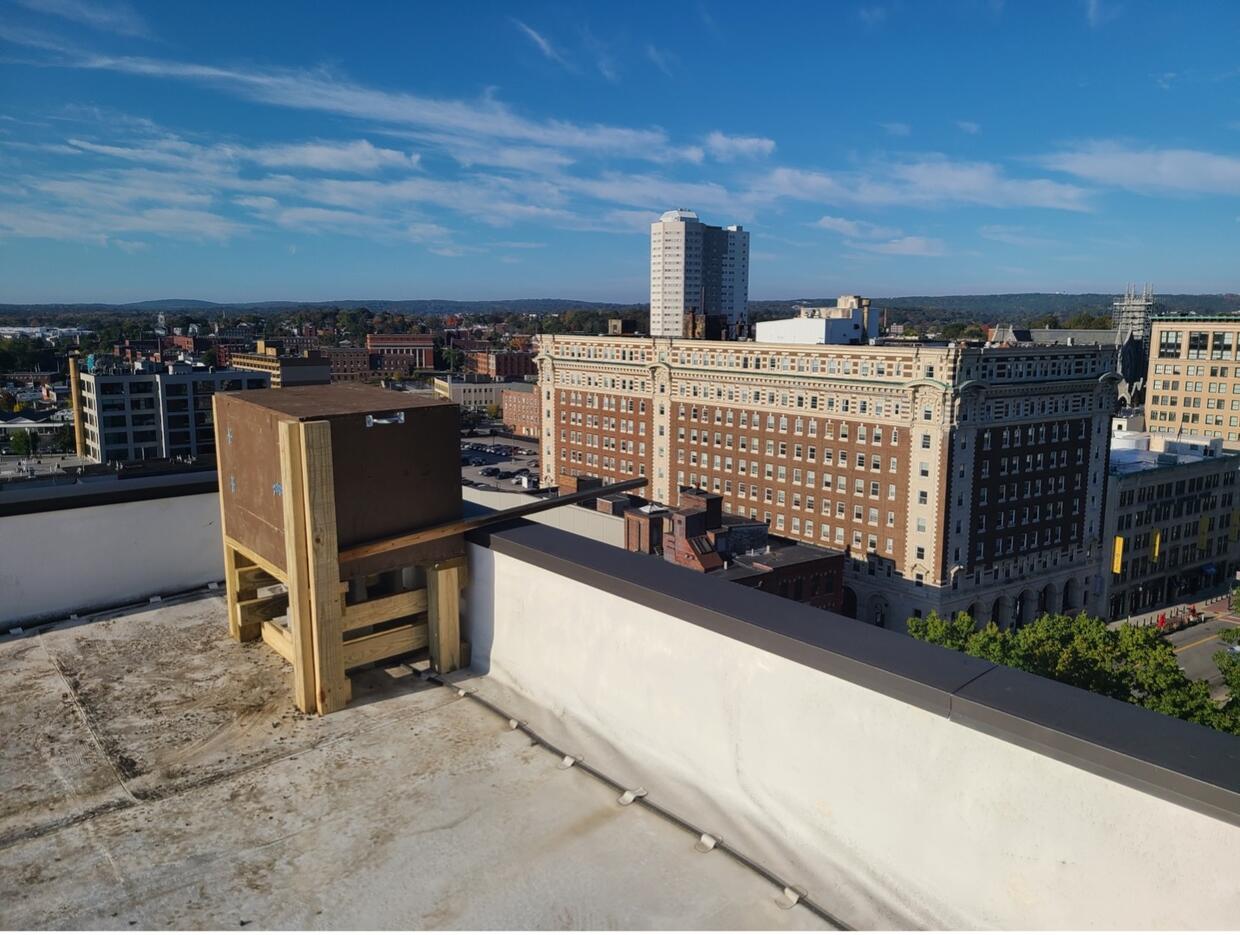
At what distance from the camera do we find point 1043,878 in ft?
16.3

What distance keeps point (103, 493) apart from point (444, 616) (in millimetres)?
5301

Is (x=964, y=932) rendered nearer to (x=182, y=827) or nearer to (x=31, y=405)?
(x=182, y=827)

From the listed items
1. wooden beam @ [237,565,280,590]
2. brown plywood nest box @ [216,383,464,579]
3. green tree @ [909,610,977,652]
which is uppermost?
brown plywood nest box @ [216,383,464,579]

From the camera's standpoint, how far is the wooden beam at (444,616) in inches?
356

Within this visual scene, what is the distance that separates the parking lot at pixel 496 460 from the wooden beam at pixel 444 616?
236 ft

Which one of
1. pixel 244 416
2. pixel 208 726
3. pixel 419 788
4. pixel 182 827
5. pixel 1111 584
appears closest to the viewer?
pixel 182 827

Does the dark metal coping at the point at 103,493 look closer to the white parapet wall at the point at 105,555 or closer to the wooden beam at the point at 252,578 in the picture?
the white parapet wall at the point at 105,555

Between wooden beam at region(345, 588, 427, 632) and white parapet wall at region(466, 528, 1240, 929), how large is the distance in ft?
4.49

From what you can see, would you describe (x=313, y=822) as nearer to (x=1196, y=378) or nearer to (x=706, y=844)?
(x=706, y=844)

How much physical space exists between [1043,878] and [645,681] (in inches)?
126

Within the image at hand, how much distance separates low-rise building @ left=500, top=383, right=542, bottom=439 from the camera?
139375mm

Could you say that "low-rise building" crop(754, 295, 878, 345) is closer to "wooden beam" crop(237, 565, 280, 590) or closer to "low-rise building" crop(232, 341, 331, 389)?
"low-rise building" crop(232, 341, 331, 389)

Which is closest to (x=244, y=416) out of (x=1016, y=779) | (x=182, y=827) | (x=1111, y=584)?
(x=182, y=827)

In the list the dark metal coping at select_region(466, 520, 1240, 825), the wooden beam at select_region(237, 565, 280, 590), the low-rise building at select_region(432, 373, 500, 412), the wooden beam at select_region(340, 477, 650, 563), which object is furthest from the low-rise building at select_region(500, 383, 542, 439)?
the dark metal coping at select_region(466, 520, 1240, 825)
